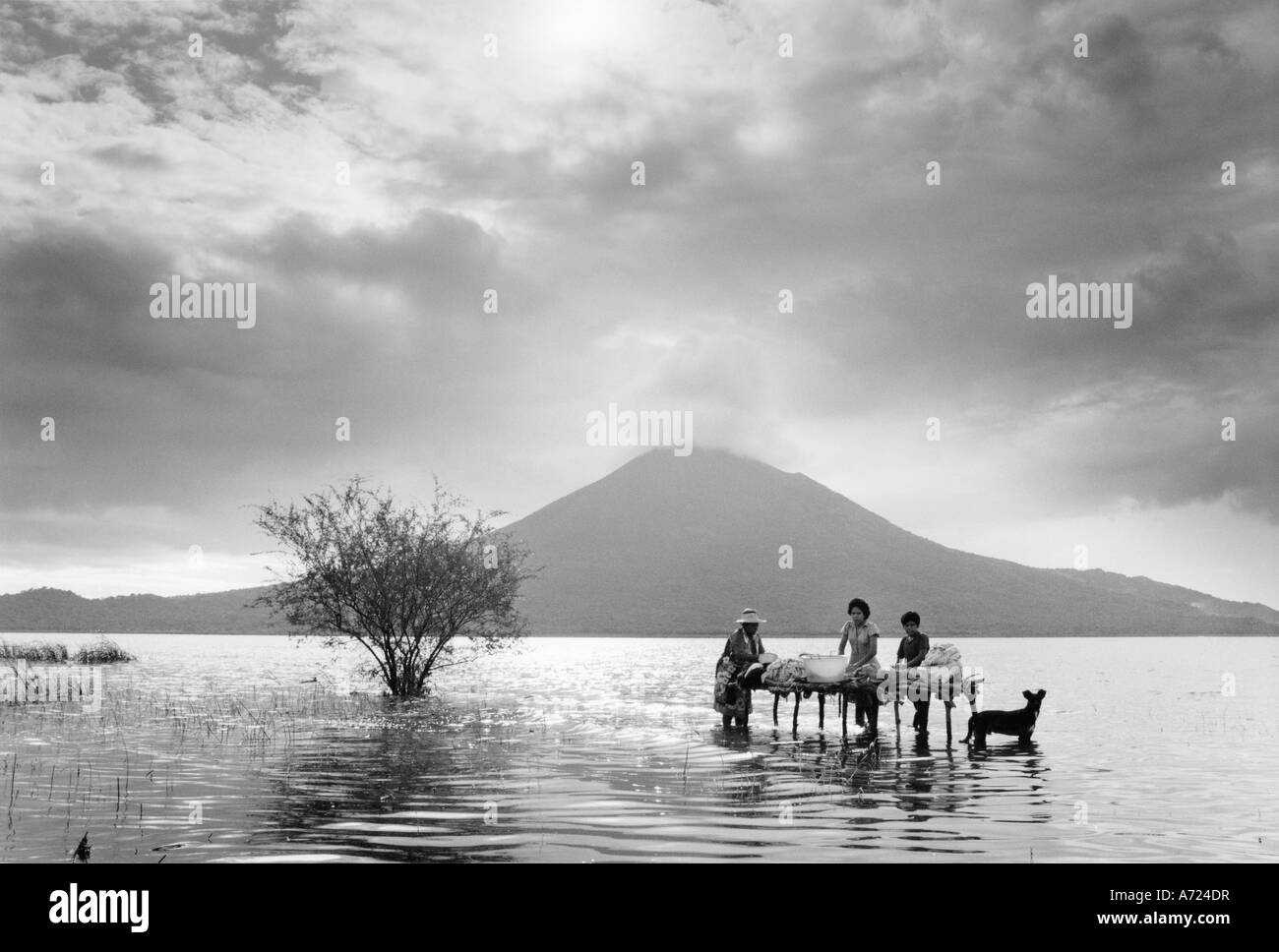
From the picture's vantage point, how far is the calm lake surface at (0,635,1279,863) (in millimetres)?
12984

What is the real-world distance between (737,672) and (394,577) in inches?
621

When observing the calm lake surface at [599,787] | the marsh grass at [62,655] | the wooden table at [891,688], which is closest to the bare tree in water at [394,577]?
the calm lake surface at [599,787]

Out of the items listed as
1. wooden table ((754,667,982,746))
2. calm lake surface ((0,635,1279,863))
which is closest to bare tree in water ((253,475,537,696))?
calm lake surface ((0,635,1279,863))

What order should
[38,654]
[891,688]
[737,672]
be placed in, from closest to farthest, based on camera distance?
[891,688] < [737,672] < [38,654]

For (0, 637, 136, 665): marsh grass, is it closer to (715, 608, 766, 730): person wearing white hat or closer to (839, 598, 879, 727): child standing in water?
(715, 608, 766, 730): person wearing white hat

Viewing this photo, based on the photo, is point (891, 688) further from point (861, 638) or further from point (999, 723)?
point (999, 723)

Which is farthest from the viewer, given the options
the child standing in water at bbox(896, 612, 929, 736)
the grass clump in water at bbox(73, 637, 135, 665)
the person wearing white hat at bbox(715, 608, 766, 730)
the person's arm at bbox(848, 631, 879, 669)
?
the grass clump in water at bbox(73, 637, 135, 665)

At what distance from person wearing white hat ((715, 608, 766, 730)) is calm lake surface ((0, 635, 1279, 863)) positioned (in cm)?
85

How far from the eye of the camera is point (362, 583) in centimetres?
3881

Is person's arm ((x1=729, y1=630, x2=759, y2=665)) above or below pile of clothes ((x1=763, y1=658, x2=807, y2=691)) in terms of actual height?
above

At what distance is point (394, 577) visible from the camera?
39.0 metres

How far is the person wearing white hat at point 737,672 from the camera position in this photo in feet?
93.0

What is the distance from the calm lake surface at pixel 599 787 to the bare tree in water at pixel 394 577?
14.6ft

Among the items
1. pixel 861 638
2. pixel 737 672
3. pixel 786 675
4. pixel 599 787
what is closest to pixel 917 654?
pixel 861 638
